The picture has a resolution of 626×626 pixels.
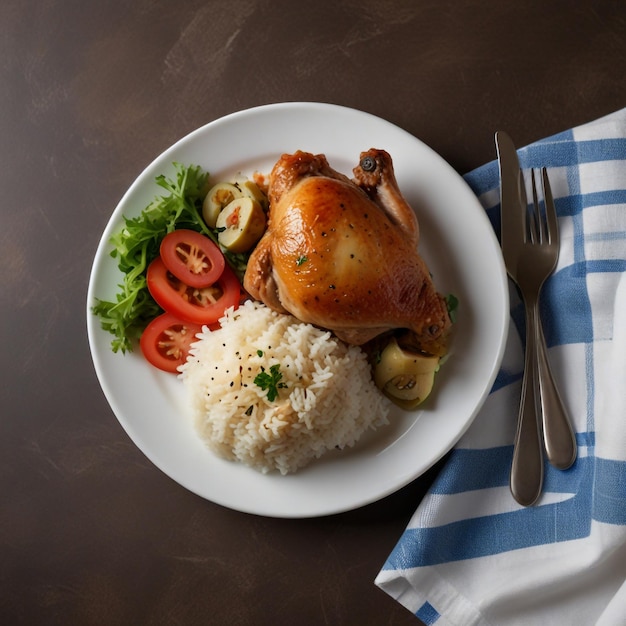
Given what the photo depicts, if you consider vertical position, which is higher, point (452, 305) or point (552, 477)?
point (452, 305)

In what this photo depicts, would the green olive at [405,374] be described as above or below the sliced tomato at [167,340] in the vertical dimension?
below

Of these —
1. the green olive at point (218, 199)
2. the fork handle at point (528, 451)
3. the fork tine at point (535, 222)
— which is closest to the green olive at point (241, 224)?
the green olive at point (218, 199)

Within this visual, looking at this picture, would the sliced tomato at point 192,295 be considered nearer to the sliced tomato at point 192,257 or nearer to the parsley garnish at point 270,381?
the sliced tomato at point 192,257

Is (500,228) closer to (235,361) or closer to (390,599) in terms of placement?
(235,361)

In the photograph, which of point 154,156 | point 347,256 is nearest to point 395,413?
point 347,256

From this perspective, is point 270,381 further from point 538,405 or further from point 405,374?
point 538,405

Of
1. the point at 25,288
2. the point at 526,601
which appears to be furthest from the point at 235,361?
the point at 526,601
